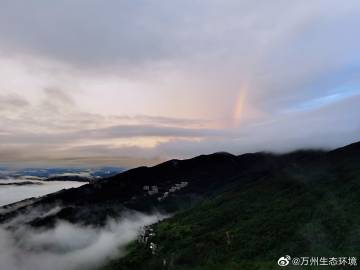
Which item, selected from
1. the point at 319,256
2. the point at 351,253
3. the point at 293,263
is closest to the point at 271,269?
the point at 293,263

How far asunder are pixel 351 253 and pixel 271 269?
123 ft

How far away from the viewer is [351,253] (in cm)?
19100

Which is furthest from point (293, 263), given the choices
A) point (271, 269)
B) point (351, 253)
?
point (351, 253)

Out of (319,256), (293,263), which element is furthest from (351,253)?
(293,263)

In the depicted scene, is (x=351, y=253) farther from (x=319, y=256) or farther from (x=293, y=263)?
(x=293, y=263)

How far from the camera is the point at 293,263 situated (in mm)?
191500

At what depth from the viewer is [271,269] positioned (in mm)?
191875

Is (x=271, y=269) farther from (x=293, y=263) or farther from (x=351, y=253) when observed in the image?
(x=351, y=253)

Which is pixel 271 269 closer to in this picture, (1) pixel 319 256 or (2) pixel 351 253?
(1) pixel 319 256

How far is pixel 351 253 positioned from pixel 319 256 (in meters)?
14.4

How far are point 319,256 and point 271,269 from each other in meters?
25.0

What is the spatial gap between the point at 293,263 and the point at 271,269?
1048 cm

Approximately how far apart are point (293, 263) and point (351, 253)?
27.0 metres

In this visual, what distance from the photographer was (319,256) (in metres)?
197
